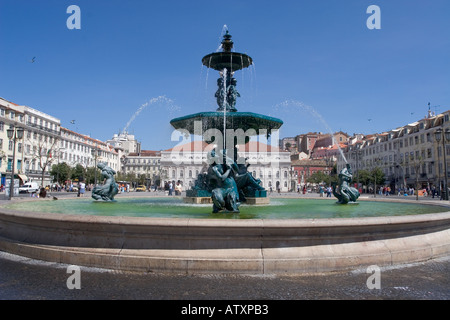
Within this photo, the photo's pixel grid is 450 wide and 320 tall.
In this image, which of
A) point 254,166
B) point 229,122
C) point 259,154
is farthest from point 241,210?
point 254,166

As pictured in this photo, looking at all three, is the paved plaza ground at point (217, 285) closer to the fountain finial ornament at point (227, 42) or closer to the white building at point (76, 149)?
the fountain finial ornament at point (227, 42)

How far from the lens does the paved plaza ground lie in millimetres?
3787

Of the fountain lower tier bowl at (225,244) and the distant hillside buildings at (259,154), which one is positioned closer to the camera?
the fountain lower tier bowl at (225,244)

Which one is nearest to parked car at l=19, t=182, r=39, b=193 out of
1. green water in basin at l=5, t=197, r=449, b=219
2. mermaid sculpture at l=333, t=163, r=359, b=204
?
green water in basin at l=5, t=197, r=449, b=219

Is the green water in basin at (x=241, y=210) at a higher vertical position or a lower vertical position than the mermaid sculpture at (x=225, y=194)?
lower

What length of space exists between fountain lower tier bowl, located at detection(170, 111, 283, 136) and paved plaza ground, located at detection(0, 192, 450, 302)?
7.53 m

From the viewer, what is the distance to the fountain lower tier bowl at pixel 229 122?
11.6 m

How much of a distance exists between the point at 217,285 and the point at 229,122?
833cm

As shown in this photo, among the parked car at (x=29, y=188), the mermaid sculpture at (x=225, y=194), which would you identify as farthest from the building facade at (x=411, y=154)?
the mermaid sculpture at (x=225, y=194)

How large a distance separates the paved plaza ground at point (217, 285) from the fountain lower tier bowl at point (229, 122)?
7.53m

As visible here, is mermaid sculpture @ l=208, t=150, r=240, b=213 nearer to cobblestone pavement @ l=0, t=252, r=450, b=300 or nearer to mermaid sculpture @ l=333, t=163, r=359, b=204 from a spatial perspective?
cobblestone pavement @ l=0, t=252, r=450, b=300

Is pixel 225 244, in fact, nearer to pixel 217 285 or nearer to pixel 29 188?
pixel 217 285

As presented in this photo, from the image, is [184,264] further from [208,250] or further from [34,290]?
[34,290]

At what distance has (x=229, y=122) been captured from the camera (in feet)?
39.3
